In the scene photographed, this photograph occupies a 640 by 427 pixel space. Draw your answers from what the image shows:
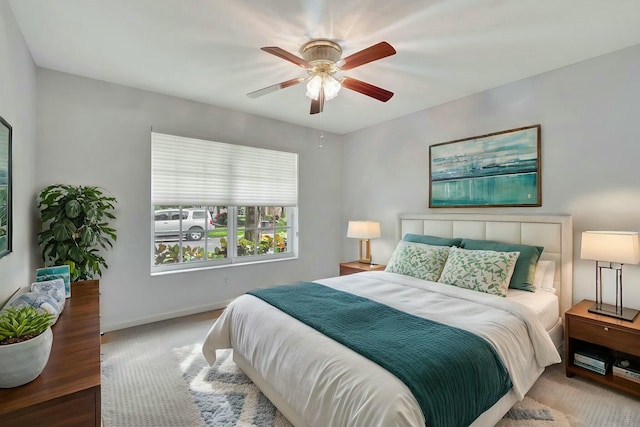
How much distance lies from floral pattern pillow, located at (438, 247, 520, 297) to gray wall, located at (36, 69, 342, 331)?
8.15 ft

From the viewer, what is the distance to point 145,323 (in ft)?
11.2

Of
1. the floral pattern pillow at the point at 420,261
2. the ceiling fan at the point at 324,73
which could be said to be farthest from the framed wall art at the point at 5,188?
the floral pattern pillow at the point at 420,261

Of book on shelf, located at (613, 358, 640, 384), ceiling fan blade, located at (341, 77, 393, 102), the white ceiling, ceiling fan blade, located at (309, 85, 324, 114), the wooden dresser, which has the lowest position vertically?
book on shelf, located at (613, 358, 640, 384)

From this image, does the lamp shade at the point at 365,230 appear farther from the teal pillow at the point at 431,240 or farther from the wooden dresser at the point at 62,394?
the wooden dresser at the point at 62,394

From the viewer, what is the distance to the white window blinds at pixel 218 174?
11.5 ft

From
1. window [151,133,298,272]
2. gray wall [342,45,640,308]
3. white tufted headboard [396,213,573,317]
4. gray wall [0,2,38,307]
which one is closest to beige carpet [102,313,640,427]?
white tufted headboard [396,213,573,317]

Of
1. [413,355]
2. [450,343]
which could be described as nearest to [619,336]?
[450,343]

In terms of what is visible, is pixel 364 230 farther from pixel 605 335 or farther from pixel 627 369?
pixel 627 369

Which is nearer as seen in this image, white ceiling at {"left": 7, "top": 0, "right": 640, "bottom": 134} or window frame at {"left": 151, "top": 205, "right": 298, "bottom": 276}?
white ceiling at {"left": 7, "top": 0, "right": 640, "bottom": 134}

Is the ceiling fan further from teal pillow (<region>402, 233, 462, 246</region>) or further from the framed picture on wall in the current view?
teal pillow (<region>402, 233, 462, 246</region>)

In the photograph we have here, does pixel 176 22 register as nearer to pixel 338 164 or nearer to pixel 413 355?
pixel 413 355

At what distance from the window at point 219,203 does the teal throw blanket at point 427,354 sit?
2.10m

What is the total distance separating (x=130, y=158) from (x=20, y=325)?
2.60 m

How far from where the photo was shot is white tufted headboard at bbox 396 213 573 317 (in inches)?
108
